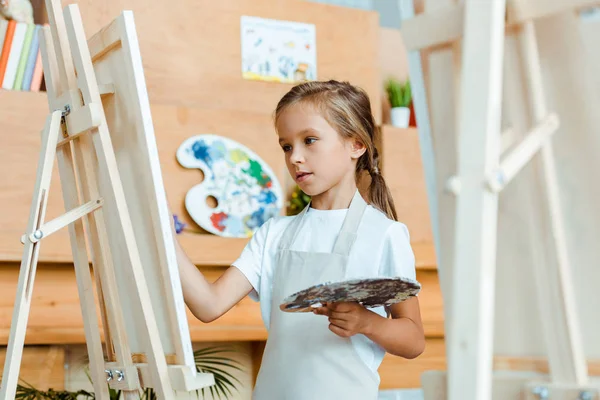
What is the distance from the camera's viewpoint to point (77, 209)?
5.43ft

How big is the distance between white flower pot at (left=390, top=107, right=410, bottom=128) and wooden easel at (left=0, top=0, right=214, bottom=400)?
2039 millimetres

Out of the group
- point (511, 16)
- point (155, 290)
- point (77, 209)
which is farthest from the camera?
point (77, 209)

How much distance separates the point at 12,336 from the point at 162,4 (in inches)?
74.2

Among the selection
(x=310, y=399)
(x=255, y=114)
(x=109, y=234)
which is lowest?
(x=310, y=399)

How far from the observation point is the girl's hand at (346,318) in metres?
1.47

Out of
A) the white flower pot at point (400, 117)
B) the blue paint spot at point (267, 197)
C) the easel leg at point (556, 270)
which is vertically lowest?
the easel leg at point (556, 270)

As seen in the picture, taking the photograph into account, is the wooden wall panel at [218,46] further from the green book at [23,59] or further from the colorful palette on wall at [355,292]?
the colorful palette on wall at [355,292]

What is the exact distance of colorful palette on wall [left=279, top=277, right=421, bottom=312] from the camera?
4.22 ft

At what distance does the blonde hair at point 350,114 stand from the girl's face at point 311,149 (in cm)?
2

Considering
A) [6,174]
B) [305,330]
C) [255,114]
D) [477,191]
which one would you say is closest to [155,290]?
[305,330]

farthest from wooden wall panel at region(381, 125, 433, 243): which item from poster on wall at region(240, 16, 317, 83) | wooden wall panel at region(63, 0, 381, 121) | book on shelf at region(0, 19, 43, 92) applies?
book on shelf at region(0, 19, 43, 92)

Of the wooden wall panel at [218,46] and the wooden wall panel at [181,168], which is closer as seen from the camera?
the wooden wall panel at [181,168]

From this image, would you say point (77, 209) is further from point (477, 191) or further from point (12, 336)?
point (477, 191)

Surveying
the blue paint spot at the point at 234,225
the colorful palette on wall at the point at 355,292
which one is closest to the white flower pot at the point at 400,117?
the blue paint spot at the point at 234,225
